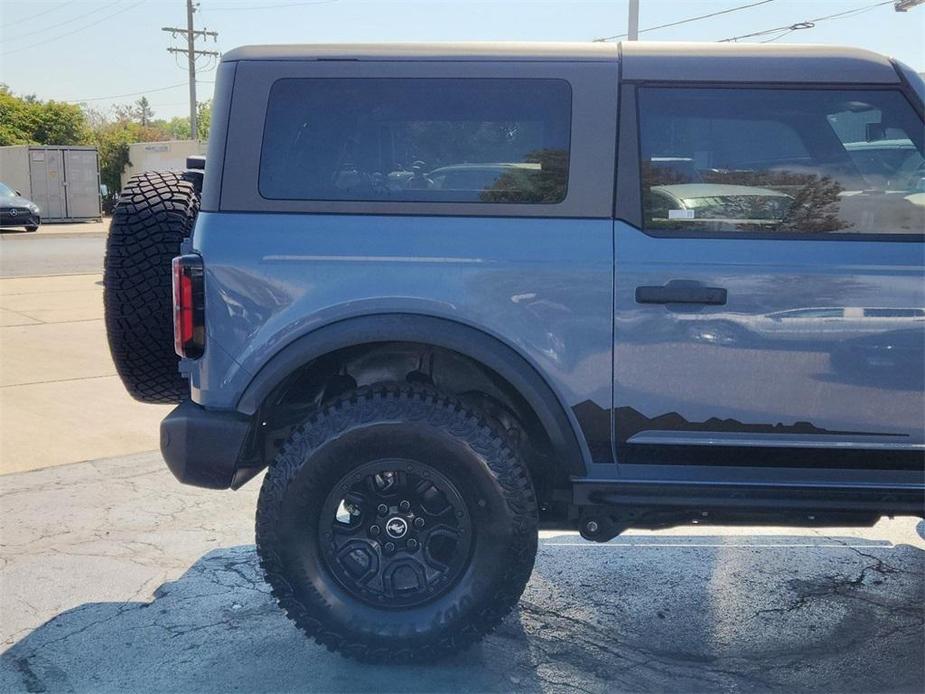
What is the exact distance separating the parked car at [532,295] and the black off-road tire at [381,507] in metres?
0.01

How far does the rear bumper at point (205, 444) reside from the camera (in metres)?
3.44

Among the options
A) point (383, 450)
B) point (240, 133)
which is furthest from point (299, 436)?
point (240, 133)

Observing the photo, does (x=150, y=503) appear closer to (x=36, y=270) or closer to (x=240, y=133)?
(x=240, y=133)

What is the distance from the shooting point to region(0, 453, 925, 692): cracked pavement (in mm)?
3430

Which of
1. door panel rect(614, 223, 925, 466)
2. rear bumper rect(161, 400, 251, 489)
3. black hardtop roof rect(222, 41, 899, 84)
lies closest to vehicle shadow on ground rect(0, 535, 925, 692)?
rear bumper rect(161, 400, 251, 489)

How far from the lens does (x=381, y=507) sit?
11.2 ft

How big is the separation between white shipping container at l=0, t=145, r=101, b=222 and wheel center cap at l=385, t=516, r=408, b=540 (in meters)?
33.0

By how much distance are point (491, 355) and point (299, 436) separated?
76 cm

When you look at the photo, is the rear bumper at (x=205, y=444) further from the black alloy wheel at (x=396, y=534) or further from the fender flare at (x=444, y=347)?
the black alloy wheel at (x=396, y=534)

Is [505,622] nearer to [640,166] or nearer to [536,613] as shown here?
[536,613]

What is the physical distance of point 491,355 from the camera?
3.30m

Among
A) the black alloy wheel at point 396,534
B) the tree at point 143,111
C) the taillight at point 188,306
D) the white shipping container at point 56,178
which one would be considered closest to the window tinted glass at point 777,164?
the black alloy wheel at point 396,534

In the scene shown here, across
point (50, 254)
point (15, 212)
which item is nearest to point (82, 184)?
point (15, 212)

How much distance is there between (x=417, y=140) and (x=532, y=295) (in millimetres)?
709
